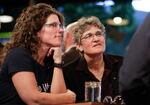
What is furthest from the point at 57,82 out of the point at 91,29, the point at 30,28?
the point at 91,29

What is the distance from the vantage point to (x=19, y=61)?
2281 millimetres

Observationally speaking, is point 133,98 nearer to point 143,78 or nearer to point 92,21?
point 143,78

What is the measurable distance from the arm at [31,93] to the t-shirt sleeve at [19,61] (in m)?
0.04

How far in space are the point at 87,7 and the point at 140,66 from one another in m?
5.29

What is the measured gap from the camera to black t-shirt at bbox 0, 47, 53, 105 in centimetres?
227

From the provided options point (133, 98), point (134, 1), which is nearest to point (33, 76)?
point (133, 98)

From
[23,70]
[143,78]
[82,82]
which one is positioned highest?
[143,78]

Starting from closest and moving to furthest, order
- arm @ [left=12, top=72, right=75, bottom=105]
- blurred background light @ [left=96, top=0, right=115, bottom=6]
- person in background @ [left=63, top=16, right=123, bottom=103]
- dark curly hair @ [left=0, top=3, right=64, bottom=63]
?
arm @ [left=12, top=72, right=75, bottom=105] < dark curly hair @ [left=0, top=3, right=64, bottom=63] < person in background @ [left=63, top=16, right=123, bottom=103] < blurred background light @ [left=96, top=0, right=115, bottom=6]

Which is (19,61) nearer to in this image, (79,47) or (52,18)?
(52,18)

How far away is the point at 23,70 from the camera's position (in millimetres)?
2246

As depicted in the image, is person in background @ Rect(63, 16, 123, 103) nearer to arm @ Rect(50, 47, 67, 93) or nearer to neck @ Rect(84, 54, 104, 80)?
neck @ Rect(84, 54, 104, 80)

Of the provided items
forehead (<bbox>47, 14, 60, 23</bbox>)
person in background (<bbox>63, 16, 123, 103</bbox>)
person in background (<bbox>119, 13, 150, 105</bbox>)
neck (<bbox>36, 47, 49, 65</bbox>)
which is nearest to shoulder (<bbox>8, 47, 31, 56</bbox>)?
neck (<bbox>36, 47, 49, 65</bbox>)

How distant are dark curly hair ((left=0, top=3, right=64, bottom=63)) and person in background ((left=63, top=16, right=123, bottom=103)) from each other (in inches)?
13.0

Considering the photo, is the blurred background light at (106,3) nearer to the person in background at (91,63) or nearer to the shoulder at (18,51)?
the person in background at (91,63)
